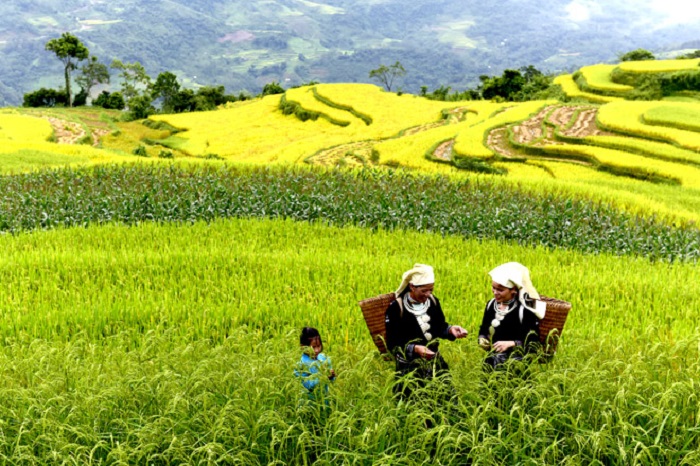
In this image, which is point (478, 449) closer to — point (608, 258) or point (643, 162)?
point (608, 258)

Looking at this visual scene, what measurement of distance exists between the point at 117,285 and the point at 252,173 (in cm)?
682

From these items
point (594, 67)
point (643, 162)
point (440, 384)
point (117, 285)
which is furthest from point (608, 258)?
point (594, 67)

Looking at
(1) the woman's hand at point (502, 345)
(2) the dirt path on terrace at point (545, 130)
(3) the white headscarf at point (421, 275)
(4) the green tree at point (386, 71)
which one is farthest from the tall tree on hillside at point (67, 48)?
(1) the woman's hand at point (502, 345)

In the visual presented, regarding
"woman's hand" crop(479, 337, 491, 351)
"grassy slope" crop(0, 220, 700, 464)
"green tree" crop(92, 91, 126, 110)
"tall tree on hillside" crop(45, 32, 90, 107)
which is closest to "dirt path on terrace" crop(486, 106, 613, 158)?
"grassy slope" crop(0, 220, 700, 464)

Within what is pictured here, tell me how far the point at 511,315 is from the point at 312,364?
141cm

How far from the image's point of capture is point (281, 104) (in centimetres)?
4147

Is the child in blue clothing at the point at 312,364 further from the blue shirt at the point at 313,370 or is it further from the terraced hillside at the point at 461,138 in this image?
the terraced hillside at the point at 461,138

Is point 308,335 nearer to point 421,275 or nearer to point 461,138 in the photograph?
point 421,275

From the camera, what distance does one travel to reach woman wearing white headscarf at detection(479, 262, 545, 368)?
3779 millimetres

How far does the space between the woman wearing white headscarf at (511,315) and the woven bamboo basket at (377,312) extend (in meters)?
0.71

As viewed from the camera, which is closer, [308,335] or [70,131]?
[308,335]

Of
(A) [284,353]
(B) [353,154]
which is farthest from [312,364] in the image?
(B) [353,154]

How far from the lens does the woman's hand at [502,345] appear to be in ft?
12.8

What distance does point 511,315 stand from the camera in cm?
396
